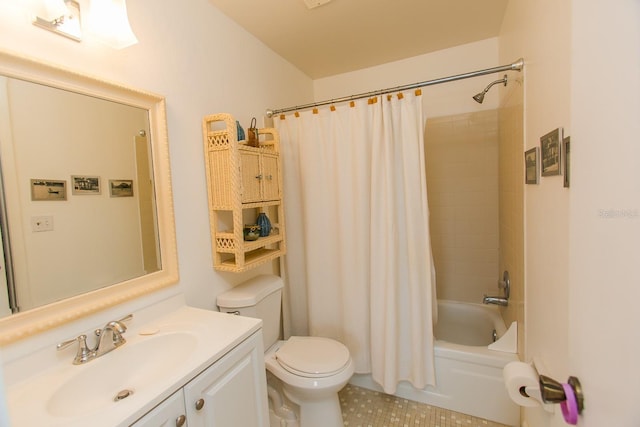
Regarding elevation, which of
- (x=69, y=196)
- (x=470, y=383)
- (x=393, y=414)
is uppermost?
(x=69, y=196)

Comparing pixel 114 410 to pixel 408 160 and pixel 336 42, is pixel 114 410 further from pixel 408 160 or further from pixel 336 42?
pixel 336 42

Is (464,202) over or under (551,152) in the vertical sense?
under

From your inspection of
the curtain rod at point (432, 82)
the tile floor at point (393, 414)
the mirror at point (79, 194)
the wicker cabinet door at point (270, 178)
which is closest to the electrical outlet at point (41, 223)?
the mirror at point (79, 194)

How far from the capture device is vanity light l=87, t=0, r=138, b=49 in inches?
38.3

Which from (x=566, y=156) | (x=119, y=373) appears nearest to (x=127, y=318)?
(x=119, y=373)

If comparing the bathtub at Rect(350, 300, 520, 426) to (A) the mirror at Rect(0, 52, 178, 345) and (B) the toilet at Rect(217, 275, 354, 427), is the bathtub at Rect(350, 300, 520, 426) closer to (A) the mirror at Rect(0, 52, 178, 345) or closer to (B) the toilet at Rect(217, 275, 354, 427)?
(B) the toilet at Rect(217, 275, 354, 427)

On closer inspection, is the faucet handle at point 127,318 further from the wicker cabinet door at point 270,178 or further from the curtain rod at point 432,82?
the curtain rod at point 432,82

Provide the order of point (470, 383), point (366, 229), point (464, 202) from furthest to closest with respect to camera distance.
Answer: point (464, 202) → point (366, 229) → point (470, 383)

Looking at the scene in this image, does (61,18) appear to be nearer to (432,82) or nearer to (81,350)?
(81,350)

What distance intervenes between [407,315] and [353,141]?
1144 mm

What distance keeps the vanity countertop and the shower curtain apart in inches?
33.4

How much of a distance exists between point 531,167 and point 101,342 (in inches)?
72.1

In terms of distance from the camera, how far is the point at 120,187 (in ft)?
3.73

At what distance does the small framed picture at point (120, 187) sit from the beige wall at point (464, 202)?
2181mm
